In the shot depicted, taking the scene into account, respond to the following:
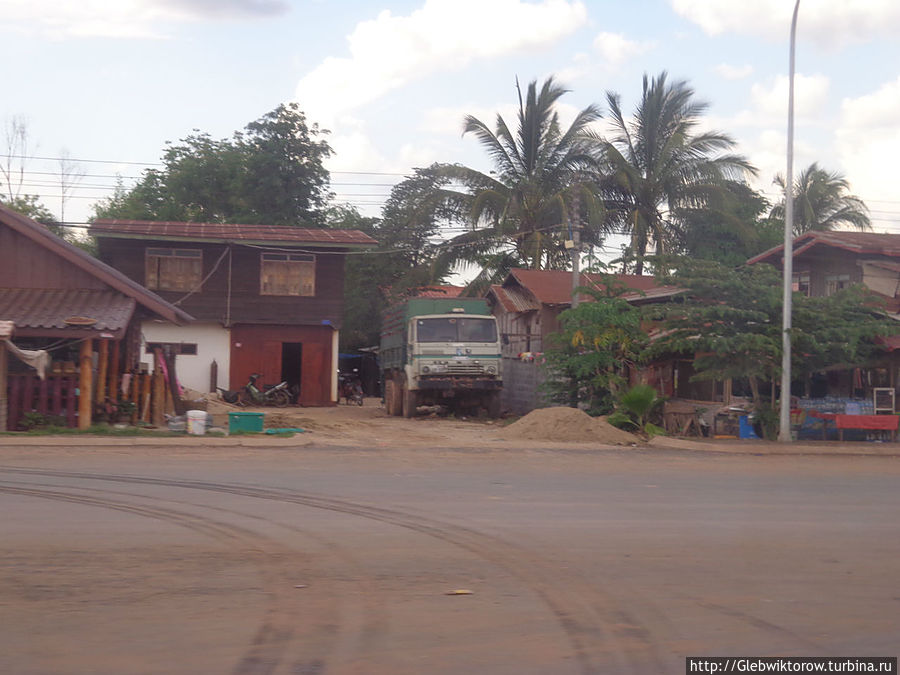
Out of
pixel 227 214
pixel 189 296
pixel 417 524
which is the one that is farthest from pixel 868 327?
pixel 227 214

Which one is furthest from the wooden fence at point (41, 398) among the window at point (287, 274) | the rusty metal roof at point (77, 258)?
the window at point (287, 274)

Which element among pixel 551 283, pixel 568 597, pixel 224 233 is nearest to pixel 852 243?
pixel 551 283

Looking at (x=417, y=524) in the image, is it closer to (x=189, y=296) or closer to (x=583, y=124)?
(x=189, y=296)

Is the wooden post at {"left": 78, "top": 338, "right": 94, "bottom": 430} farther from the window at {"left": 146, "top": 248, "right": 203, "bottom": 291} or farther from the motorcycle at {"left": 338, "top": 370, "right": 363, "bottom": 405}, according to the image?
the motorcycle at {"left": 338, "top": 370, "right": 363, "bottom": 405}

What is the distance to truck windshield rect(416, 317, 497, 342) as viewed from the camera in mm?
28391

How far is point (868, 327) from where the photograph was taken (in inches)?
828

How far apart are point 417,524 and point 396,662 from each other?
4463mm

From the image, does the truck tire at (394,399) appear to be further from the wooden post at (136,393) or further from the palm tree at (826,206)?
the palm tree at (826,206)

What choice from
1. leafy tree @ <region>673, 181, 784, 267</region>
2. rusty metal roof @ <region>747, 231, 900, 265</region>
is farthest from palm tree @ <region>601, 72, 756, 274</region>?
rusty metal roof @ <region>747, 231, 900, 265</region>

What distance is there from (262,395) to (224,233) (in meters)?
6.28

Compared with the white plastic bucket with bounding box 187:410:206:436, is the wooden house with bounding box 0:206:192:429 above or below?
above

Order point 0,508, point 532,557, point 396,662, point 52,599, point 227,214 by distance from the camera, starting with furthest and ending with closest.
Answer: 1. point 227,214
2. point 0,508
3. point 532,557
4. point 52,599
5. point 396,662

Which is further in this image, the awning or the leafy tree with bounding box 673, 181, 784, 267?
the leafy tree with bounding box 673, 181, 784, 267

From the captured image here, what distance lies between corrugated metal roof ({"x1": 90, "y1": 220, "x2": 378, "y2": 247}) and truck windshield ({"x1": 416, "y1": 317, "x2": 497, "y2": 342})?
22.5ft
